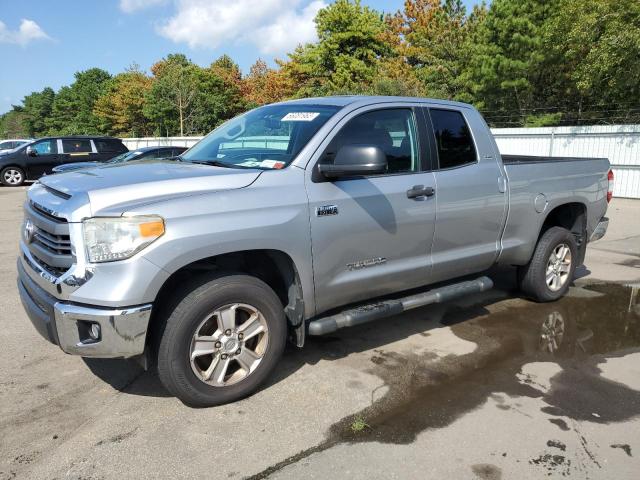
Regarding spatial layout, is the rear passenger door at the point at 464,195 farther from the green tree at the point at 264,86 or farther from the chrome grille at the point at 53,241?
the green tree at the point at 264,86

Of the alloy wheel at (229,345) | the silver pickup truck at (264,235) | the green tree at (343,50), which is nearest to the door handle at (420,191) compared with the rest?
the silver pickup truck at (264,235)

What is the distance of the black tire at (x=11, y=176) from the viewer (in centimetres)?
1808

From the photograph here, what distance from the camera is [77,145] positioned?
1764 centimetres

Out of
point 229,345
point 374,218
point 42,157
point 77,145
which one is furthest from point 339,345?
point 42,157

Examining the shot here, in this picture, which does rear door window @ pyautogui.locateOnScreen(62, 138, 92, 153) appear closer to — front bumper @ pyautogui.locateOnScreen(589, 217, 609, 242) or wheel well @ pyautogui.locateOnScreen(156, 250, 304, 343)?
wheel well @ pyautogui.locateOnScreen(156, 250, 304, 343)

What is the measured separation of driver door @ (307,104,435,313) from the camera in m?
3.54

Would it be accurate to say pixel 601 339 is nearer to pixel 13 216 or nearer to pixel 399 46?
pixel 13 216

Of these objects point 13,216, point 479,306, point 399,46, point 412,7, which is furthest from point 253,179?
point 412,7

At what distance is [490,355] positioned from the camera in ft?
13.9

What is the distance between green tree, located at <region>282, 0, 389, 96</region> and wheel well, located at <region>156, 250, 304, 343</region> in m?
32.3

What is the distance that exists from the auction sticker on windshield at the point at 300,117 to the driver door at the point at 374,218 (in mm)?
266

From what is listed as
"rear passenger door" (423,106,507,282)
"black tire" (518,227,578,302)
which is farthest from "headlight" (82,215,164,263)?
"black tire" (518,227,578,302)

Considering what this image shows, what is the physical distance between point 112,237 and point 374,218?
1.75 m

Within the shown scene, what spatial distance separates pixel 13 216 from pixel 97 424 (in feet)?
32.9
